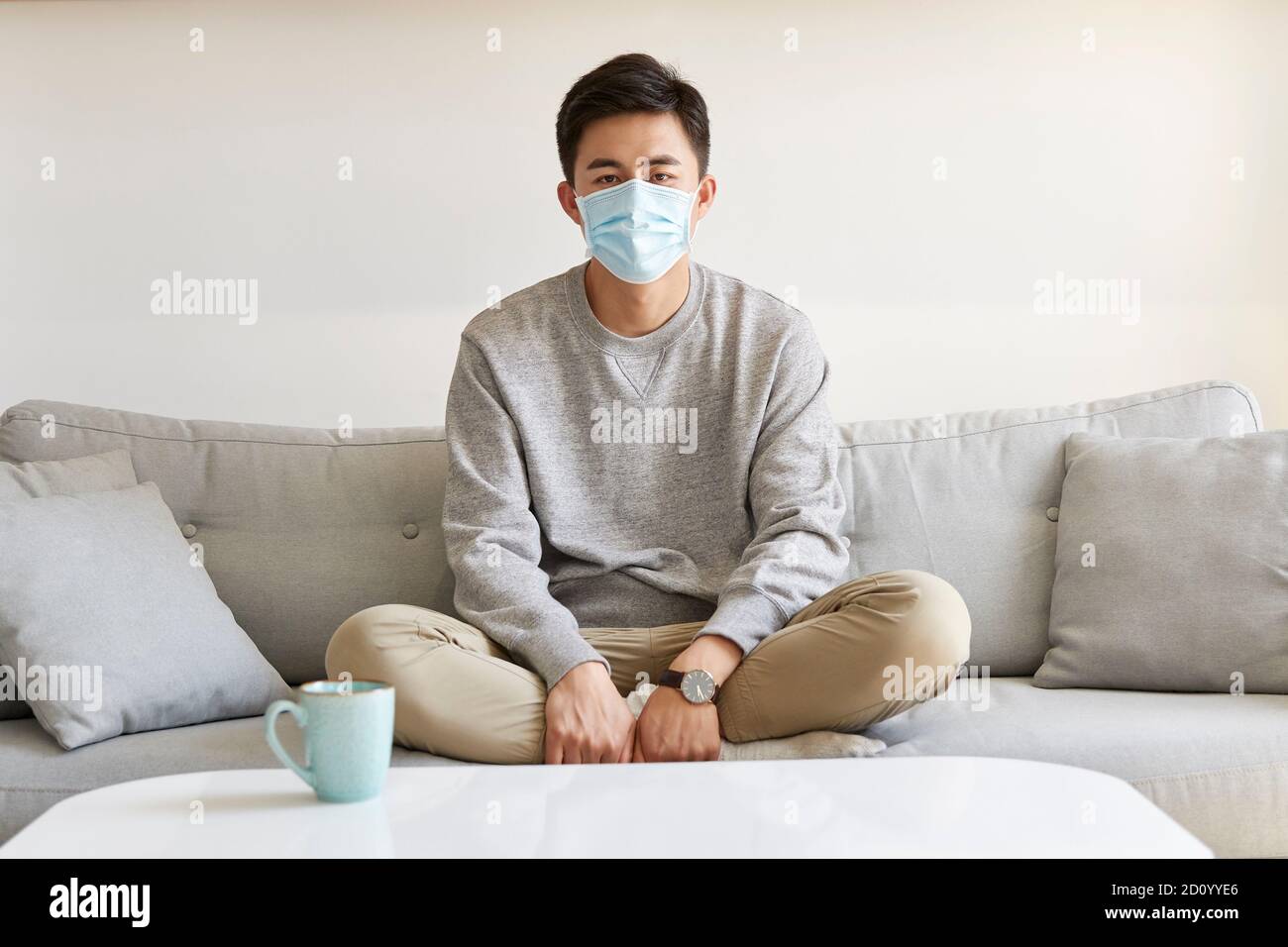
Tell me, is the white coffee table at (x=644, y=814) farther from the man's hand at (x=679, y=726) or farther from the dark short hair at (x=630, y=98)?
the dark short hair at (x=630, y=98)

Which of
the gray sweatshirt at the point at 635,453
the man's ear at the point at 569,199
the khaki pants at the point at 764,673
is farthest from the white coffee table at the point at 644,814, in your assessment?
the man's ear at the point at 569,199

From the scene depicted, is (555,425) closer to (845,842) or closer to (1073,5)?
(845,842)

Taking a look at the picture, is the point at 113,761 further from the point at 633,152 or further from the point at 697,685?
the point at 633,152

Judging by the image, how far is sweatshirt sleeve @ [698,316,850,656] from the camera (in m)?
1.58

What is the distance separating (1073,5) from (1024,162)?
33cm

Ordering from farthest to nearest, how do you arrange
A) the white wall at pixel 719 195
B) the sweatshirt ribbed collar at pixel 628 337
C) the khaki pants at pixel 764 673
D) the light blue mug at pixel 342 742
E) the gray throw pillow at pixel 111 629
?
1. the white wall at pixel 719 195
2. the sweatshirt ribbed collar at pixel 628 337
3. the gray throw pillow at pixel 111 629
4. the khaki pants at pixel 764 673
5. the light blue mug at pixel 342 742

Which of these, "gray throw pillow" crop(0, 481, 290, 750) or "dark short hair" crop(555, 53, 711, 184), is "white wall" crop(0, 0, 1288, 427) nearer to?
"dark short hair" crop(555, 53, 711, 184)

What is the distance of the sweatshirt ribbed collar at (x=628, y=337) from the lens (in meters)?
1.83

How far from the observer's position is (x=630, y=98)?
5.77 ft

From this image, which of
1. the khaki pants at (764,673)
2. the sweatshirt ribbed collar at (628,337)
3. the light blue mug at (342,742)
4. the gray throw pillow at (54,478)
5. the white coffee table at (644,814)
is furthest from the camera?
the sweatshirt ribbed collar at (628,337)

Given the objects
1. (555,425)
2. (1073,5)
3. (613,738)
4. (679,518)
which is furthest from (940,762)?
(1073,5)

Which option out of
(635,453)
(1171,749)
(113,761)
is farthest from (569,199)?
(1171,749)

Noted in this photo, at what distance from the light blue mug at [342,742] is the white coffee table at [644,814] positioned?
15 mm

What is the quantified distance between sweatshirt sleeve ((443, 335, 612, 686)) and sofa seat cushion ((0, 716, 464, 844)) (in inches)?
8.5
